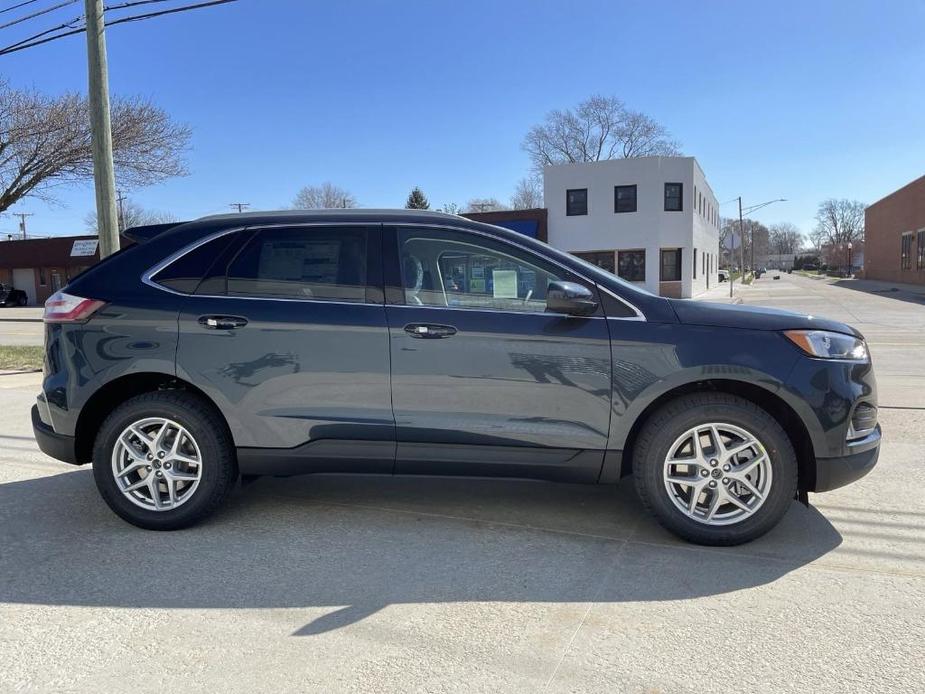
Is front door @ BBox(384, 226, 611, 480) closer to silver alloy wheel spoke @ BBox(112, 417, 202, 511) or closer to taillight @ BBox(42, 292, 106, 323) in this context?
silver alloy wheel spoke @ BBox(112, 417, 202, 511)

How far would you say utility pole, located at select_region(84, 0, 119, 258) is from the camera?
851 cm

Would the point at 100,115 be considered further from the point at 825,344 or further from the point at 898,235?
the point at 898,235

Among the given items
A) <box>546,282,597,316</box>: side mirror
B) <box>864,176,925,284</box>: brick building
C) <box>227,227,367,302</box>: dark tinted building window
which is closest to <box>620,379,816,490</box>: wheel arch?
<box>546,282,597,316</box>: side mirror

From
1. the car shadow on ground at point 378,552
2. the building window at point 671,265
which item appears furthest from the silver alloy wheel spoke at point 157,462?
the building window at point 671,265

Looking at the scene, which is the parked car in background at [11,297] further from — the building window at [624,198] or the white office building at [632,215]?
the building window at [624,198]

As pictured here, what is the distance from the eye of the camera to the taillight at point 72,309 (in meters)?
3.89

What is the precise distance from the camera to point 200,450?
12.6ft

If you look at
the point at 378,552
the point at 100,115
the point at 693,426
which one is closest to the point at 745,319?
the point at 693,426

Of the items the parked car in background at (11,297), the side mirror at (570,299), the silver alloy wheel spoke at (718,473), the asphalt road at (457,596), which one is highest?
the parked car in background at (11,297)

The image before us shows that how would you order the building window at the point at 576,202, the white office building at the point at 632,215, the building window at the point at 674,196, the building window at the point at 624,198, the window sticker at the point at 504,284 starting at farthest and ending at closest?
the building window at the point at 576,202 → the building window at the point at 674,196 → the building window at the point at 624,198 → the white office building at the point at 632,215 → the window sticker at the point at 504,284

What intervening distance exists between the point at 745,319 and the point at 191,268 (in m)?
3.16

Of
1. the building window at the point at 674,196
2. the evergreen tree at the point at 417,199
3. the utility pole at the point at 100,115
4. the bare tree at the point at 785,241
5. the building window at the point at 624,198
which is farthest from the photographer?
the bare tree at the point at 785,241

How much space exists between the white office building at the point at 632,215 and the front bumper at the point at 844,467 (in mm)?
29803

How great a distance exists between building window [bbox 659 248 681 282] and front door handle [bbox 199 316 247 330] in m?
31.6
